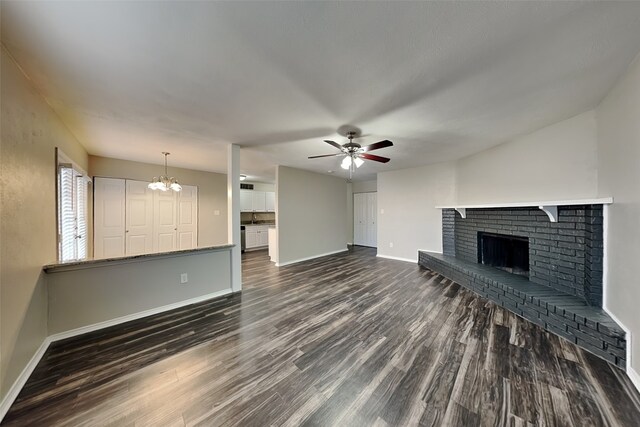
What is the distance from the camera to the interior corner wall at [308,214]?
5.23 metres

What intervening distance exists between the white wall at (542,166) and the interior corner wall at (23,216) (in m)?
5.27

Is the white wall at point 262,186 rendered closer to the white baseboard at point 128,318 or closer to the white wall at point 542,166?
the white baseboard at point 128,318

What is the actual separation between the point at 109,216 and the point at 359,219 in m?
6.60

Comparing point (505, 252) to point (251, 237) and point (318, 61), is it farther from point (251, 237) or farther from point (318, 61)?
point (251, 237)

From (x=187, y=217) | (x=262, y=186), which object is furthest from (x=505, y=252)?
(x=262, y=186)

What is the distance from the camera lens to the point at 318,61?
1598 millimetres

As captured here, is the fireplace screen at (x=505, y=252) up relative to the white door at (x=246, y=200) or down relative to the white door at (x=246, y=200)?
down

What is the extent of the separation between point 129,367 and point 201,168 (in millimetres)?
4425

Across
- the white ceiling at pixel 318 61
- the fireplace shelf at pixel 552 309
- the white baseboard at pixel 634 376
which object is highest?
the white ceiling at pixel 318 61

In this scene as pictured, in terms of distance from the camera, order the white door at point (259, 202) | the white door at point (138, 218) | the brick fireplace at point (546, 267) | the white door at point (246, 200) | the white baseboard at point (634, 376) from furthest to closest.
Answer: the white door at point (259, 202) → the white door at point (246, 200) → the white door at point (138, 218) → the brick fireplace at point (546, 267) → the white baseboard at point (634, 376)

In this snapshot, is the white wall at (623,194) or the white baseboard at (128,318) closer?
the white wall at (623,194)

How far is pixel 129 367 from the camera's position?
6.05 feet

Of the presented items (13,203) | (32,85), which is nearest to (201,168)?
(32,85)

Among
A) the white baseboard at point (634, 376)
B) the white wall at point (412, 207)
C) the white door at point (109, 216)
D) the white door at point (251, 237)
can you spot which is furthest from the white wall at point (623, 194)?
the white door at point (251, 237)
